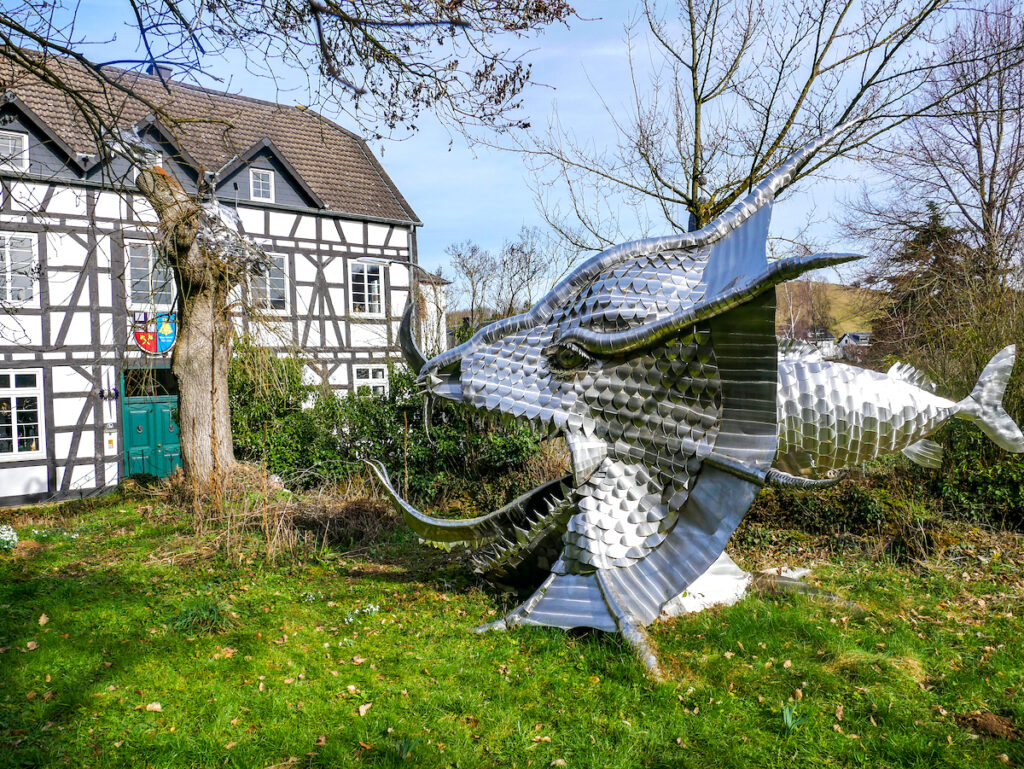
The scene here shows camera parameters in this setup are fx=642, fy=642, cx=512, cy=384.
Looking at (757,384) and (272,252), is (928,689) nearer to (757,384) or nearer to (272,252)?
(757,384)

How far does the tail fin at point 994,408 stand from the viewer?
17.1 ft

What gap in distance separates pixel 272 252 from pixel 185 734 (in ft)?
Result: 46.8

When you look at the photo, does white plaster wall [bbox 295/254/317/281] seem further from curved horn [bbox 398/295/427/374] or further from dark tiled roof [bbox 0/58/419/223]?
curved horn [bbox 398/295/427/374]

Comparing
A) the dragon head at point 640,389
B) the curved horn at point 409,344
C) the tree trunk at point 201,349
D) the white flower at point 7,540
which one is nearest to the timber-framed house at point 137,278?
the tree trunk at point 201,349

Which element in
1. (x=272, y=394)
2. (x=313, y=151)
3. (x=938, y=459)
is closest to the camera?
(x=938, y=459)

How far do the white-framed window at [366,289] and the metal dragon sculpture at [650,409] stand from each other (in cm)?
1280

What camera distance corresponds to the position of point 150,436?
591 inches

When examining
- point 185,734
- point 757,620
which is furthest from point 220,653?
point 757,620

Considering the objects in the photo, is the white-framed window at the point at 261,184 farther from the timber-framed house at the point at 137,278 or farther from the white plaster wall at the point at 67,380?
the white plaster wall at the point at 67,380

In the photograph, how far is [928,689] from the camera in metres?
3.98

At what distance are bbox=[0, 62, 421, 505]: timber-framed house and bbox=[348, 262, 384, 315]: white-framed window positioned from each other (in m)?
0.04

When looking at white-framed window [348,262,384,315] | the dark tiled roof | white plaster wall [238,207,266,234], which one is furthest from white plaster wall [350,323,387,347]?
white plaster wall [238,207,266,234]

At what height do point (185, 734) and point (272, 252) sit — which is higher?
point (272, 252)

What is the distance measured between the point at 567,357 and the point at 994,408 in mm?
3602
